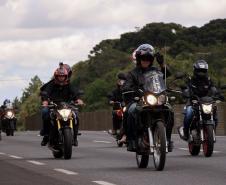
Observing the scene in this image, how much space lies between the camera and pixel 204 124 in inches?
653

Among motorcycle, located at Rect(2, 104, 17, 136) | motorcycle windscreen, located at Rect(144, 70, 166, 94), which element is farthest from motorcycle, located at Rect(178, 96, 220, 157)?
motorcycle, located at Rect(2, 104, 17, 136)

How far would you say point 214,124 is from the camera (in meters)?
16.8

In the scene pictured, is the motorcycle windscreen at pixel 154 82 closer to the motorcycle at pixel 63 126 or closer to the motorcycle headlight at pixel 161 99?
the motorcycle headlight at pixel 161 99

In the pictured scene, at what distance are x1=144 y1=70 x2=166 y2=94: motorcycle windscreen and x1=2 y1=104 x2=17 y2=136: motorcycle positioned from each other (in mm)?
26277

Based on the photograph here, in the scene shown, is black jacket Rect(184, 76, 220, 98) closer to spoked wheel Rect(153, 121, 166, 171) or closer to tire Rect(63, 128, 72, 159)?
tire Rect(63, 128, 72, 159)

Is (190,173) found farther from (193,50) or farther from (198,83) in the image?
(193,50)

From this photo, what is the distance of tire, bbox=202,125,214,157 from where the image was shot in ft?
53.5

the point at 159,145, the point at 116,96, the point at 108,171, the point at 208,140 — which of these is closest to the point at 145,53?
the point at 159,145

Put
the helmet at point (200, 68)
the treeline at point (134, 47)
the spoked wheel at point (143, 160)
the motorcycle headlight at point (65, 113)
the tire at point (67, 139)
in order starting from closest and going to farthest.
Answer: the spoked wheel at point (143, 160)
the tire at point (67, 139)
the motorcycle headlight at point (65, 113)
the helmet at point (200, 68)
the treeline at point (134, 47)

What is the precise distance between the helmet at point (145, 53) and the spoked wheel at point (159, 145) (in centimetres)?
127

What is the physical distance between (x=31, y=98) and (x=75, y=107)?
5627 inches

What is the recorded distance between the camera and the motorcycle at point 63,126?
54.7 ft

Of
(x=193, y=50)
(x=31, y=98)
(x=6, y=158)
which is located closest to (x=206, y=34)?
(x=193, y=50)

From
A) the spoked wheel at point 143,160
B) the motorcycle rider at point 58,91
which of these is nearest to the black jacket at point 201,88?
the motorcycle rider at point 58,91
